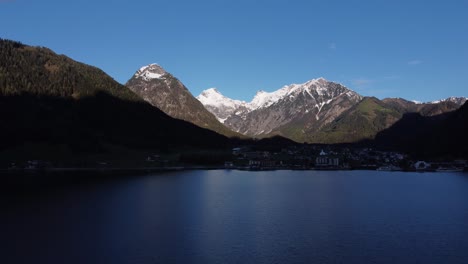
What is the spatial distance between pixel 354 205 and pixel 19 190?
76036 mm

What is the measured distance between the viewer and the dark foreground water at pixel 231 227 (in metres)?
47.8

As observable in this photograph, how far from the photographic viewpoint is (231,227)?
63.0 m

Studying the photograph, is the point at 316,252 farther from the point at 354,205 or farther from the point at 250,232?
the point at 354,205

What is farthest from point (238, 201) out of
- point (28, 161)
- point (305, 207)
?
point (28, 161)

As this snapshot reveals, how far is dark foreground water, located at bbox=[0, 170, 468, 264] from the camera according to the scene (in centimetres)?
4775

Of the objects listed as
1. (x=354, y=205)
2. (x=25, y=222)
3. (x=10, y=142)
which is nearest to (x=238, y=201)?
(x=354, y=205)

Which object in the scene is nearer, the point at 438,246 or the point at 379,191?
the point at 438,246

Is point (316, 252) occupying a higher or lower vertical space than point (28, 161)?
lower

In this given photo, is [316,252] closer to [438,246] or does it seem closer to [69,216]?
[438,246]

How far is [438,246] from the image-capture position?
169 feet

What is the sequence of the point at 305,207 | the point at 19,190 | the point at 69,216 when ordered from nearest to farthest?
1. the point at 69,216
2. the point at 305,207
3. the point at 19,190

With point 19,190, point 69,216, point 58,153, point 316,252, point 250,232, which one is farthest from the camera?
point 58,153

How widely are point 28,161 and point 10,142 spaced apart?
16011 mm

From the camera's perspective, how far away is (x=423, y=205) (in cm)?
8475
